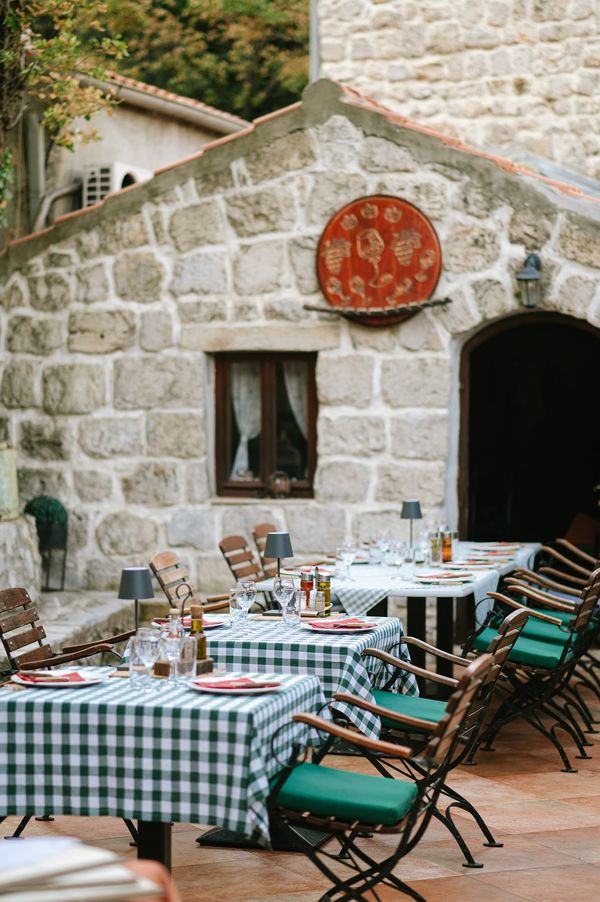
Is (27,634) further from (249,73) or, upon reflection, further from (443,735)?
(249,73)

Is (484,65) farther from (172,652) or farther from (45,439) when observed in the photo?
(172,652)

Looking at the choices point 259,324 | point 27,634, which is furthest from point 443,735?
point 259,324

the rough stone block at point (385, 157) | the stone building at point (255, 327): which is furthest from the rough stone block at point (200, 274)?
the rough stone block at point (385, 157)

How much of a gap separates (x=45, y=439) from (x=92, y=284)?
1271mm

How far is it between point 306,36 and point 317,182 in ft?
35.7

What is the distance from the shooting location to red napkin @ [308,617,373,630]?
523 cm

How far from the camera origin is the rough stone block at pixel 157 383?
9180 mm

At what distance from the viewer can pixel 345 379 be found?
8844mm

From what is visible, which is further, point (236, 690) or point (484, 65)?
point (484, 65)

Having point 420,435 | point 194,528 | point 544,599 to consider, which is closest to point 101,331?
point 194,528

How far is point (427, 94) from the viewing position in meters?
11.2

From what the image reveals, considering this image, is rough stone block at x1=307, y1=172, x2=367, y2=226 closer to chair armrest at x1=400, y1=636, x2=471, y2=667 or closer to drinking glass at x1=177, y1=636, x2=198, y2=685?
chair armrest at x1=400, y1=636, x2=471, y2=667

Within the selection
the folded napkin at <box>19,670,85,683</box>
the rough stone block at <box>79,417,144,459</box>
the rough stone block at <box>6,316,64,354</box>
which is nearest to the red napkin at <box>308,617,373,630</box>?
the folded napkin at <box>19,670,85,683</box>

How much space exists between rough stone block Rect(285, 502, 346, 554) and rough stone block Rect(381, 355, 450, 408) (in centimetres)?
92
